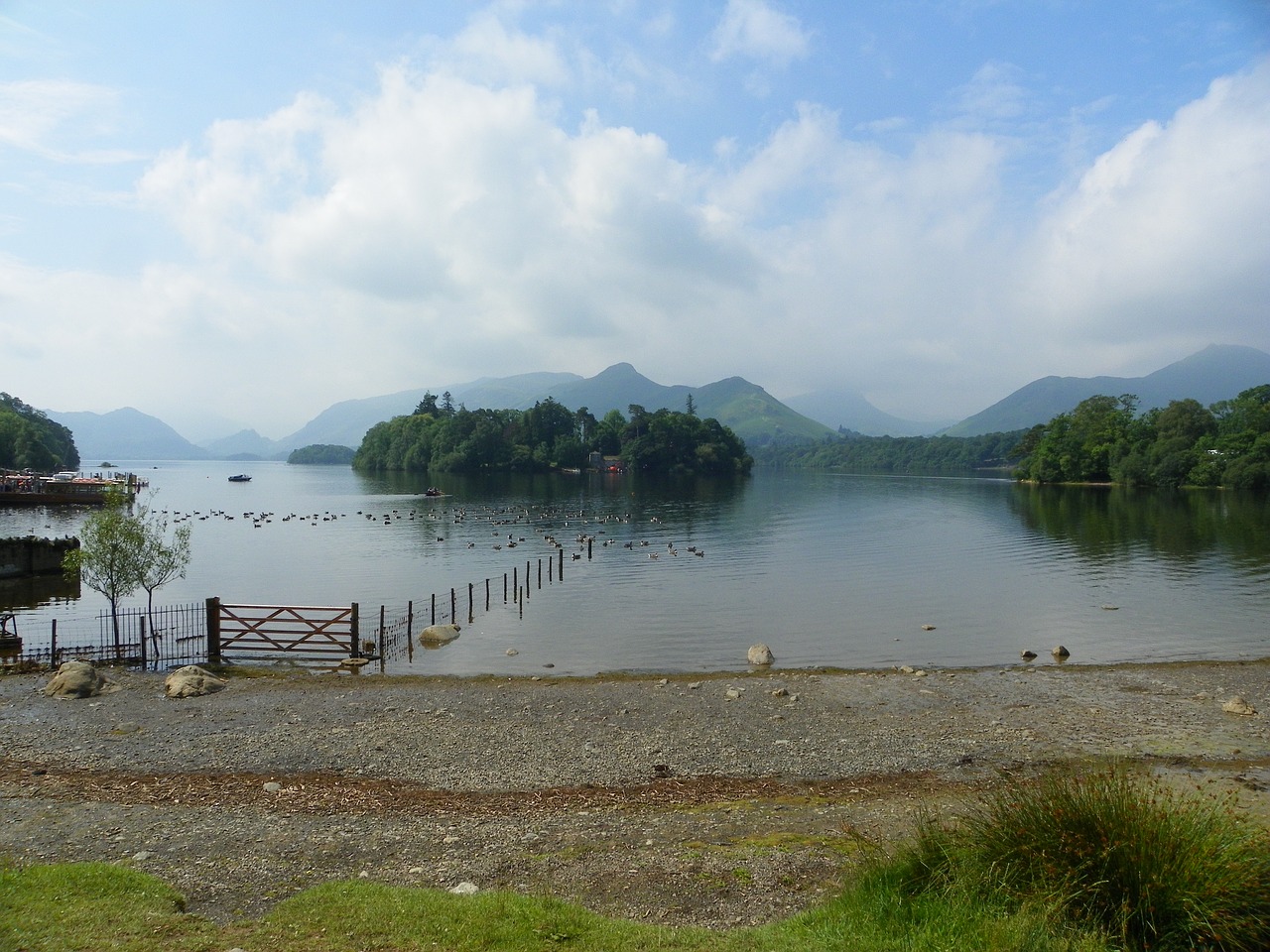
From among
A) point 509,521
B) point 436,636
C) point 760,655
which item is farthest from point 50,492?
point 760,655

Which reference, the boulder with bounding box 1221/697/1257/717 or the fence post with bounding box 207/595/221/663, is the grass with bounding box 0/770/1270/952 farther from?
the fence post with bounding box 207/595/221/663

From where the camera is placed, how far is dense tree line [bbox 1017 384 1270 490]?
134625mm

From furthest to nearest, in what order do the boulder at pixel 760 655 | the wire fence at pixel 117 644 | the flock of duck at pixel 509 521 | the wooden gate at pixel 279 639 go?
the flock of duck at pixel 509 521 < the boulder at pixel 760 655 < the wooden gate at pixel 279 639 < the wire fence at pixel 117 644

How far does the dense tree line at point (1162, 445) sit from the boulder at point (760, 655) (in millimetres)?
136409

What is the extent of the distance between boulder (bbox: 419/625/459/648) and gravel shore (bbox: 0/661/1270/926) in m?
6.66

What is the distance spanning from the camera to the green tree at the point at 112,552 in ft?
104

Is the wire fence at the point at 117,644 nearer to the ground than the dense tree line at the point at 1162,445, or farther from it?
nearer to the ground

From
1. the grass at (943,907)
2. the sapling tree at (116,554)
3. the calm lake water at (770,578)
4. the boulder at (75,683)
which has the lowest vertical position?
the calm lake water at (770,578)

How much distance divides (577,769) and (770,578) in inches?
1467

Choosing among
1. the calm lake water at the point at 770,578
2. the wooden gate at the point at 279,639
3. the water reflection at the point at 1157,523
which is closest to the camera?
the wooden gate at the point at 279,639

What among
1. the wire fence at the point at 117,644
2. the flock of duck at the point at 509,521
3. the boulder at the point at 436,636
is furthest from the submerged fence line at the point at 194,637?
the flock of duck at the point at 509,521

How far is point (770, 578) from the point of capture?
53.4 m

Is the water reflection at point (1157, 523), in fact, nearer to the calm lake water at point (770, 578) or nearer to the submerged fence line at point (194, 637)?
the calm lake water at point (770, 578)

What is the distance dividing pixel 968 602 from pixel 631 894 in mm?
39523
